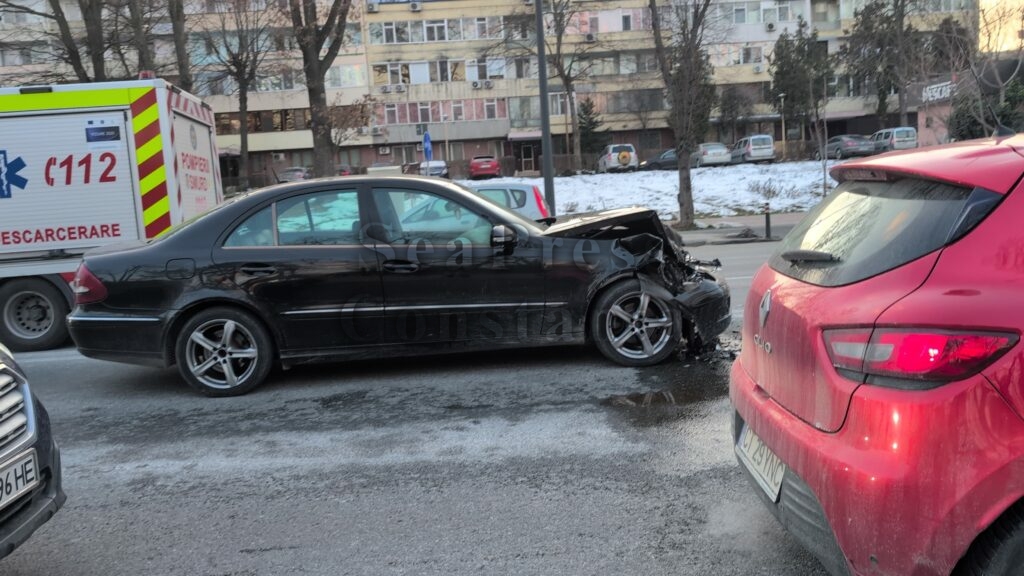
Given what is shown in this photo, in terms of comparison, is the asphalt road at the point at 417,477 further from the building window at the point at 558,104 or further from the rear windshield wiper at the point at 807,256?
the building window at the point at 558,104

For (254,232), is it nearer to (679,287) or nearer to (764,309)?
(679,287)

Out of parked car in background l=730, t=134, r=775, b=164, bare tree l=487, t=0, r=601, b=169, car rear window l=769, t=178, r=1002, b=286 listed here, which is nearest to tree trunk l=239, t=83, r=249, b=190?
bare tree l=487, t=0, r=601, b=169

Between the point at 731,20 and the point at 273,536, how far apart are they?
193 feet

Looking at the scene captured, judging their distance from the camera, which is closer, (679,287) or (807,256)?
(807,256)

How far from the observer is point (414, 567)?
3168 millimetres

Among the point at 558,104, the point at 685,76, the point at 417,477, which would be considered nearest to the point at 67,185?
the point at 417,477

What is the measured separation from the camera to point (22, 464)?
2.85m

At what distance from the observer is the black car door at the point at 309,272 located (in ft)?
18.7

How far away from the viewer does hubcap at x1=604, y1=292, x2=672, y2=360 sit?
19.4ft

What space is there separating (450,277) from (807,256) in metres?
3.37

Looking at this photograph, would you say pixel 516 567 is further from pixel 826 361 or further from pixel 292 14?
pixel 292 14

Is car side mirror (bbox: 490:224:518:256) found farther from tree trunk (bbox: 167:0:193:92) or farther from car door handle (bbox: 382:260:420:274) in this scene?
tree trunk (bbox: 167:0:193:92)

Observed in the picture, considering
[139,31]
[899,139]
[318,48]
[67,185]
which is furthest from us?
[899,139]

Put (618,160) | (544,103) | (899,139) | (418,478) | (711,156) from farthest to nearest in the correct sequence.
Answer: (711,156), (618,160), (899,139), (544,103), (418,478)
